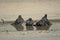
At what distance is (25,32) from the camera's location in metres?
2.82

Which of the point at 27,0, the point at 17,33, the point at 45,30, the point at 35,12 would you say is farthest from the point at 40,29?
the point at 27,0

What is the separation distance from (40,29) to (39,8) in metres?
1.68

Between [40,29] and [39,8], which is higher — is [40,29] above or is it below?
below

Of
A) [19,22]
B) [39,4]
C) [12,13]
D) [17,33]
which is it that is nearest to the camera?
[17,33]

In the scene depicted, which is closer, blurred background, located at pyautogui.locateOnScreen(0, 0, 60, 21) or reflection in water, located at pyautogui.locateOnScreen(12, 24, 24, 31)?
reflection in water, located at pyautogui.locateOnScreen(12, 24, 24, 31)

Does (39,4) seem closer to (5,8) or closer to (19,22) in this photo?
(5,8)

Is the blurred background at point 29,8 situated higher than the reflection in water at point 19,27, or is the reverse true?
the blurred background at point 29,8

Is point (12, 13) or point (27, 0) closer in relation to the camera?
point (12, 13)

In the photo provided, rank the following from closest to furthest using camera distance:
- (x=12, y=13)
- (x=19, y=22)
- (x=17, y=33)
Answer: (x=17, y=33) → (x=19, y=22) → (x=12, y=13)

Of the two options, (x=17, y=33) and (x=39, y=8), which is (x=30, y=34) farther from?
(x=39, y=8)

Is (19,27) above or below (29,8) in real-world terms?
below

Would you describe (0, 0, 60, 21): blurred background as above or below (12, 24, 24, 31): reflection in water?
above

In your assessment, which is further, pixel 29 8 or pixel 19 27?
pixel 29 8

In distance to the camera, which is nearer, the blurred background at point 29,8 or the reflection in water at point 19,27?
the reflection in water at point 19,27
